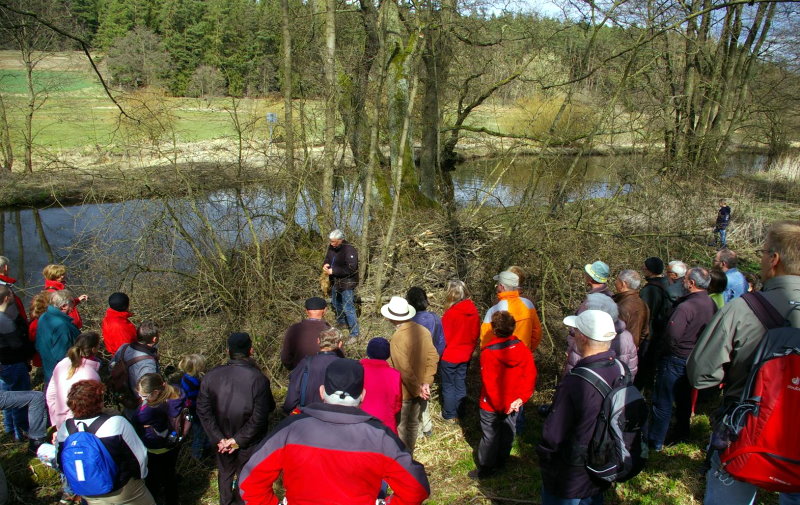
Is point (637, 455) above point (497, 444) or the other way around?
above

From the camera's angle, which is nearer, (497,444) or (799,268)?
(799,268)

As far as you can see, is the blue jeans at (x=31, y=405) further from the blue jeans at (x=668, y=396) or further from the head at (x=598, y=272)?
the blue jeans at (x=668, y=396)

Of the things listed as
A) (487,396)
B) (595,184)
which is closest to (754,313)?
(487,396)

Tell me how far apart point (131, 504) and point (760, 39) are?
20.5 meters

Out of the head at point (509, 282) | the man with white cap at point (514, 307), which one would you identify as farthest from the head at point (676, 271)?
the head at point (509, 282)

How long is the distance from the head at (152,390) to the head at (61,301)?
5.39 ft

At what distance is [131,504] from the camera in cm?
323

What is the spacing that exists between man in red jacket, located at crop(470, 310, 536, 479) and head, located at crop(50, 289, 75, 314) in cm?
376

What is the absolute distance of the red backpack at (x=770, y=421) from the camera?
2197 millimetres

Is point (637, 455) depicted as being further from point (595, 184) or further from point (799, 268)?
point (595, 184)

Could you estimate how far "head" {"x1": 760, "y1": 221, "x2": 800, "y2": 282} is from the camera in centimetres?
268

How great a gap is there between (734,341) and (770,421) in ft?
2.19

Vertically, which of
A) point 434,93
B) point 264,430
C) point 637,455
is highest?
point 434,93

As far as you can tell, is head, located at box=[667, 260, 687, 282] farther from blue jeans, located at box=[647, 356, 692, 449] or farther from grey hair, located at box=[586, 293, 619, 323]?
grey hair, located at box=[586, 293, 619, 323]
